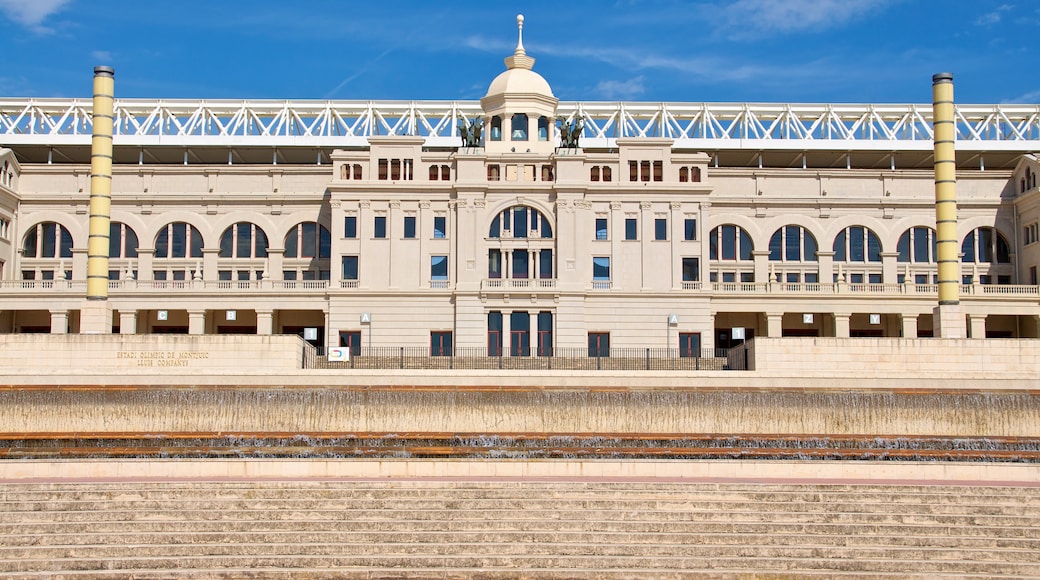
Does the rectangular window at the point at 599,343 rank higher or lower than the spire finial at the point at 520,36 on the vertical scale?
lower

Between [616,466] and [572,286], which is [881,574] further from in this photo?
[572,286]

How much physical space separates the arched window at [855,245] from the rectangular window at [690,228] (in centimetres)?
1398

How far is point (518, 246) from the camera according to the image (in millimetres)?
76688

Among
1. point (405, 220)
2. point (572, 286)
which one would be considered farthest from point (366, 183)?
point (572, 286)

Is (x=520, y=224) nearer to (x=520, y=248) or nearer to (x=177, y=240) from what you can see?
(x=520, y=248)

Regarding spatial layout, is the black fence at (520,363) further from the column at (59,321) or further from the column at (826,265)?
the column at (59,321)

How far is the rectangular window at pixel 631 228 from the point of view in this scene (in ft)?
253

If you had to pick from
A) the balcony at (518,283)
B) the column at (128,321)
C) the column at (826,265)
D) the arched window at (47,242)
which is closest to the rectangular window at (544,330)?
the balcony at (518,283)

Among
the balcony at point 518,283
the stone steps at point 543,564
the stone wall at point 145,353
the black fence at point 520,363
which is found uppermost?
the balcony at point 518,283

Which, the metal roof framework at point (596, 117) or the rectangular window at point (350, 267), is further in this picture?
the metal roof framework at point (596, 117)

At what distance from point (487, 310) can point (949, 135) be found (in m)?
30.8

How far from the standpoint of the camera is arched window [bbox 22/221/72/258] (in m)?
83.9

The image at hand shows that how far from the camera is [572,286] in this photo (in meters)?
75.4

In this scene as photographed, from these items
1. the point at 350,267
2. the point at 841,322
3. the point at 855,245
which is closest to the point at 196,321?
the point at 350,267
